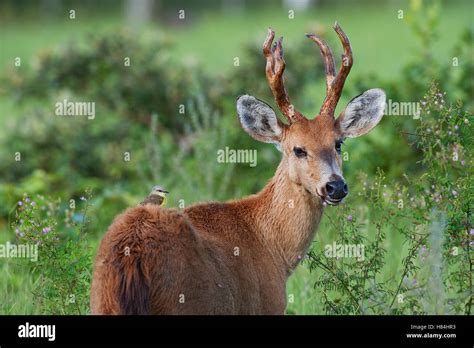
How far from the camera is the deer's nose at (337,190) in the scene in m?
7.72

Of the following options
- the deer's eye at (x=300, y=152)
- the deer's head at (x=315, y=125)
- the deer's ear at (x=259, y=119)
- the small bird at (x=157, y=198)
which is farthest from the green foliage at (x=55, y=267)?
the deer's eye at (x=300, y=152)

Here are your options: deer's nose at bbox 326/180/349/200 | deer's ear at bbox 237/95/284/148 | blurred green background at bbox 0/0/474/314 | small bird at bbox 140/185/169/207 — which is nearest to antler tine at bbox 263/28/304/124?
deer's ear at bbox 237/95/284/148

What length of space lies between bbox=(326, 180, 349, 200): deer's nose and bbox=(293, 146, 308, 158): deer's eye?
0.41 metres

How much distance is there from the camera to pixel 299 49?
50.5 ft

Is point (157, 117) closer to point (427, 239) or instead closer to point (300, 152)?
point (300, 152)

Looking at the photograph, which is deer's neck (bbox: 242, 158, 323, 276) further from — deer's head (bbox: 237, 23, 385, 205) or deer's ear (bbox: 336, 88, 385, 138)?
deer's ear (bbox: 336, 88, 385, 138)

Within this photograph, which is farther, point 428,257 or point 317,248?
point 317,248

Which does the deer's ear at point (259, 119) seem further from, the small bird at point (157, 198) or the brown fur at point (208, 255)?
the small bird at point (157, 198)

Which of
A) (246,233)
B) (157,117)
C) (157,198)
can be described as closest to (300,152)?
→ (246,233)

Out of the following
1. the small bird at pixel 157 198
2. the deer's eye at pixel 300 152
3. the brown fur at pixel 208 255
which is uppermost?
the deer's eye at pixel 300 152

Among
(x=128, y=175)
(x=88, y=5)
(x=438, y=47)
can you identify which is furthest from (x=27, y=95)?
(x=88, y=5)
